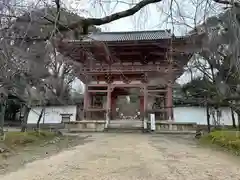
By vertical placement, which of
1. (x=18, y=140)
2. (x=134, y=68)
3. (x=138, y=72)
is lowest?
(x=18, y=140)

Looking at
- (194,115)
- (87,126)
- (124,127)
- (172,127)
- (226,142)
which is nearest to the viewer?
(226,142)

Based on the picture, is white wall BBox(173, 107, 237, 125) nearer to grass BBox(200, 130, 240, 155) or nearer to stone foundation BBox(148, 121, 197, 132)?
stone foundation BBox(148, 121, 197, 132)

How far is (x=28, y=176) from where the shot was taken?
5273 millimetres

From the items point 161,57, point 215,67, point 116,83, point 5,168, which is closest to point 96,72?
point 116,83

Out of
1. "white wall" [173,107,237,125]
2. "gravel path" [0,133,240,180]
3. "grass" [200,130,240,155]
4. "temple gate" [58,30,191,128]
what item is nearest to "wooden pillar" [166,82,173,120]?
"temple gate" [58,30,191,128]

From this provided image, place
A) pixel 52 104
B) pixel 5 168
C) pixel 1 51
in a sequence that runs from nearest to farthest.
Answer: pixel 1 51 → pixel 5 168 → pixel 52 104

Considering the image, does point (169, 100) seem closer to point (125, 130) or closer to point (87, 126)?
point (125, 130)

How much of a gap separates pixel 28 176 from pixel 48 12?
123 inches

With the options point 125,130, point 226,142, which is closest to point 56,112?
point 125,130

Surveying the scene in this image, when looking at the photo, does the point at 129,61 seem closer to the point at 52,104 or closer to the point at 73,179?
the point at 52,104

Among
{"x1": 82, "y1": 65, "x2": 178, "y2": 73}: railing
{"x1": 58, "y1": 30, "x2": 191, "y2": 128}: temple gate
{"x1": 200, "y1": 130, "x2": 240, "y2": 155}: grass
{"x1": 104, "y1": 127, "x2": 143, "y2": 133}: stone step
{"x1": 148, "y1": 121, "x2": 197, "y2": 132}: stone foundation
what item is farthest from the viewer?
A: {"x1": 82, "y1": 65, "x2": 178, "y2": 73}: railing

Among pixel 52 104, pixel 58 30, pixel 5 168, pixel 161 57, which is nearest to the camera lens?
pixel 58 30

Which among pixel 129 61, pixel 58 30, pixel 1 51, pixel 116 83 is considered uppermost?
pixel 129 61

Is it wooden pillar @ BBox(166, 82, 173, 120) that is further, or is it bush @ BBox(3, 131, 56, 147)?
wooden pillar @ BBox(166, 82, 173, 120)
